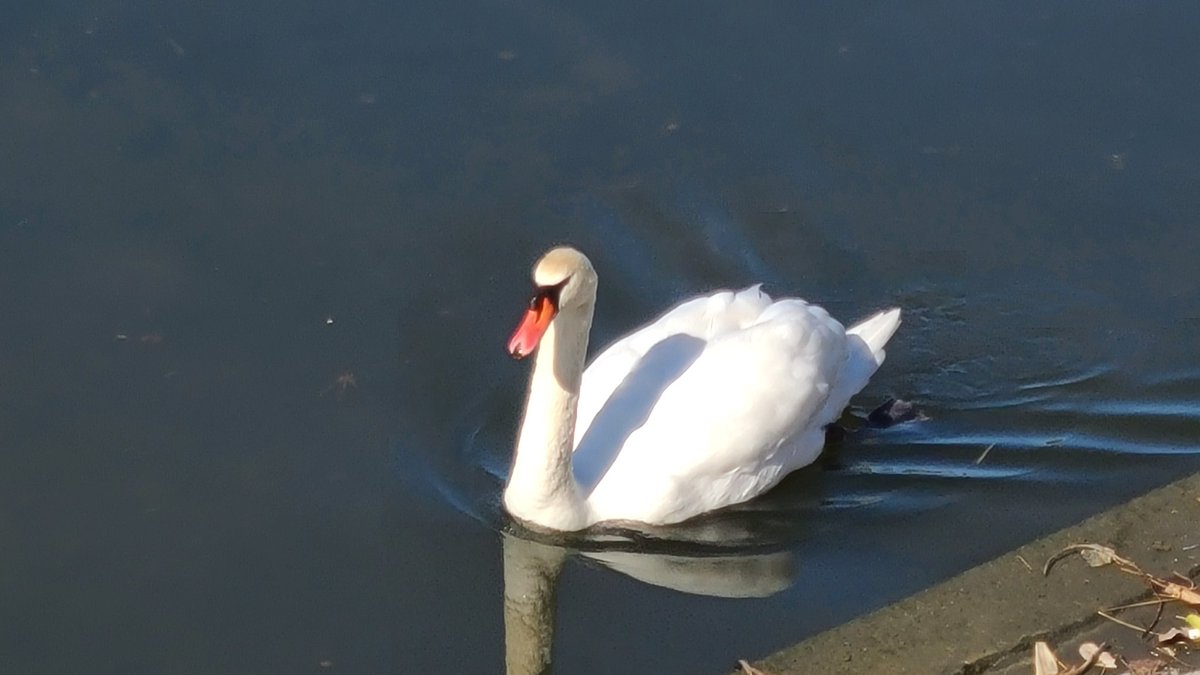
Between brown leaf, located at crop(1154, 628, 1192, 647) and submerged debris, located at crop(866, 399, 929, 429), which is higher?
brown leaf, located at crop(1154, 628, 1192, 647)

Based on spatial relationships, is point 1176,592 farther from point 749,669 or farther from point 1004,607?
point 749,669

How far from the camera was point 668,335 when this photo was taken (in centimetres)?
750

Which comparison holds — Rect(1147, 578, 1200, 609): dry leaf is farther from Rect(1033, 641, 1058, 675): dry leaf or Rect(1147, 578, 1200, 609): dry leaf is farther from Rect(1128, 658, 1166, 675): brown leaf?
Rect(1033, 641, 1058, 675): dry leaf

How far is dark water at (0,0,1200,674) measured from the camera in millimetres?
6973

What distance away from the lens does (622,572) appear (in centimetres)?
711

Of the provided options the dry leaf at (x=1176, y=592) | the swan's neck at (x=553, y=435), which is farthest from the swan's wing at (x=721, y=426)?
the dry leaf at (x=1176, y=592)

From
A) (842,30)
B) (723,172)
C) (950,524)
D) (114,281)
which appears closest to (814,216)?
(723,172)

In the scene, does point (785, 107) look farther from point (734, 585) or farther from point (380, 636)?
point (380, 636)

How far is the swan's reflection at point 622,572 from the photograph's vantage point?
688 cm

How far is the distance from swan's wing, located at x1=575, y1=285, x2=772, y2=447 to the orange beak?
3.07ft

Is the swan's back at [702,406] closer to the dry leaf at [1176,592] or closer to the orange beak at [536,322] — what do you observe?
the orange beak at [536,322]

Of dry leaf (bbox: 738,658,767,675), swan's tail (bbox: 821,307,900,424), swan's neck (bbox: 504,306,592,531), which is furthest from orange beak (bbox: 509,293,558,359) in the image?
swan's tail (bbox: 821,307,900,424)

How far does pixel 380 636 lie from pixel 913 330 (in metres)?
3.33

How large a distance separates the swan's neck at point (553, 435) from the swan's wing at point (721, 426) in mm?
170
